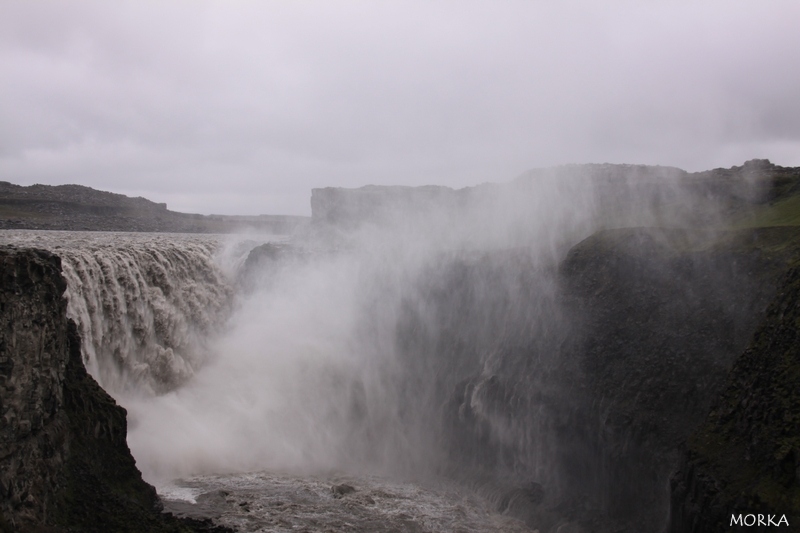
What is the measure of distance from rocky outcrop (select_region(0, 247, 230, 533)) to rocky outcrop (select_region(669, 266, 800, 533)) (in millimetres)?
13184

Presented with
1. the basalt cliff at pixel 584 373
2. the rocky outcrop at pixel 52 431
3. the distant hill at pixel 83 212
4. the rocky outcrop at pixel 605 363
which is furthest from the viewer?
the distant hill at pixel 83 212

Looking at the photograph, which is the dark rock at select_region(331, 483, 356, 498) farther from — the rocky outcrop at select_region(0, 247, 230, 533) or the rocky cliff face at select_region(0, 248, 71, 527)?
the rocky cliff face at select_region(0, 248, 71, 527)

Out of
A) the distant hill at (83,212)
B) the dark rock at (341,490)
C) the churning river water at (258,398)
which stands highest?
the distant hill at (83,212)

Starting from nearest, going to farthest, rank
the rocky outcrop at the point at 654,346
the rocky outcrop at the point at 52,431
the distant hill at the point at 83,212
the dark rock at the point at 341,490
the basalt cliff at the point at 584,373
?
the rocky outcrop at the point at 52,431 < the basalt cliff at the point at 584,373 < the rocky outcrop at the point at 654,346 < the dark rock at the point at 341,490 < the distant hill at the point at 83,212

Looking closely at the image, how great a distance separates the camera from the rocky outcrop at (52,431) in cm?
1444

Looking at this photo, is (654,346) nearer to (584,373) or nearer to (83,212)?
(584,373)

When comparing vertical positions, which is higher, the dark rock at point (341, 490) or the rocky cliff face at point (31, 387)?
the rocky cliff face at point (31, 387)

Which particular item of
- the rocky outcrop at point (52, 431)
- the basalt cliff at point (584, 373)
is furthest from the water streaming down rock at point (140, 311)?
the basalt cliff at point (584, 373)

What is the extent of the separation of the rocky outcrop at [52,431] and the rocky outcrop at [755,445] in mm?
13184

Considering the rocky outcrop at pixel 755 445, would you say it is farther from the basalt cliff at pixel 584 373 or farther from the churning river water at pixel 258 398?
the churning river water at pixel 258 398

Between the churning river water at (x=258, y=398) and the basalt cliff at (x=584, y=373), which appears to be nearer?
the basalt cliff at (x=584, y=373)

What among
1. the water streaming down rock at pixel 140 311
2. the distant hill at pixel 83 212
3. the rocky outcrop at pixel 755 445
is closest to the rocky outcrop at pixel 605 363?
the rocky outcrop at pixel 755 445

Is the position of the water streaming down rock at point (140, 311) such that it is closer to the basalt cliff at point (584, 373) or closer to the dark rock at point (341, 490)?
the basalt cliff at point (584, 373)

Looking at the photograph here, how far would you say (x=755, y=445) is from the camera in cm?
1449
